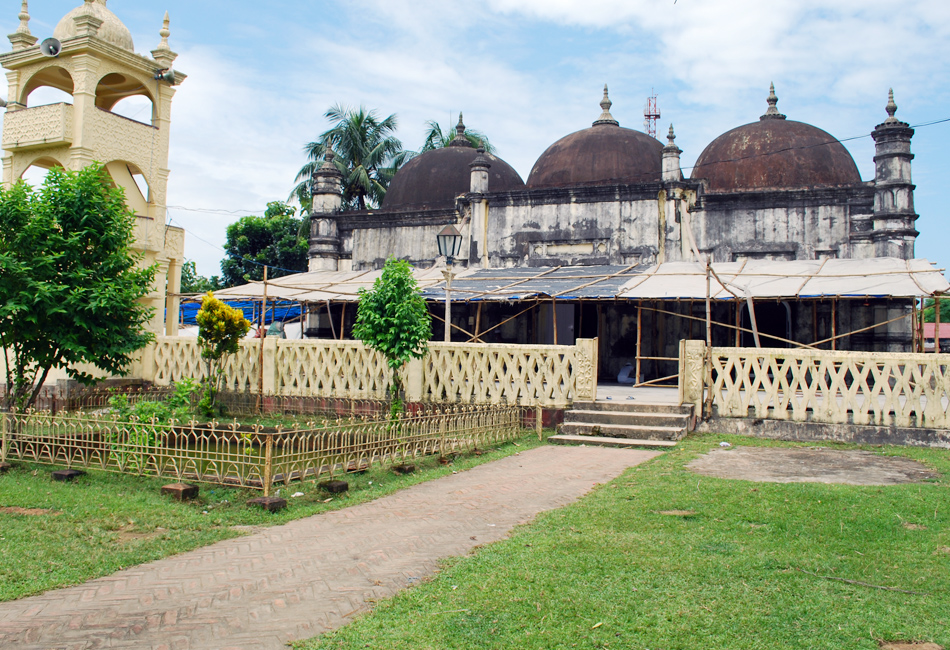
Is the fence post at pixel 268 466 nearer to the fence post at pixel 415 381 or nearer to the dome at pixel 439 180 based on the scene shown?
the fence post at pixel 415 381

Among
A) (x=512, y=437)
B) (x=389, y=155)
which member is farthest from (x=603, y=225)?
(x=389, y=155)

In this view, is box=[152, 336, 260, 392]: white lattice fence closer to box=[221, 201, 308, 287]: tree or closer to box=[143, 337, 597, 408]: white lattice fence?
box=[143, 337, 597, 408]: white lattice fence

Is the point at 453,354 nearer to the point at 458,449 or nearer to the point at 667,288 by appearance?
the point at 458,449

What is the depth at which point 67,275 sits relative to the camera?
33.9ft

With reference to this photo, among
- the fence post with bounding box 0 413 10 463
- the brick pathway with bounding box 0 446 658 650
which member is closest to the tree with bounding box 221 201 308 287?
the fence post with bounding box 0 413 10 463

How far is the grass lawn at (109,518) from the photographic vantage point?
5.18 meters

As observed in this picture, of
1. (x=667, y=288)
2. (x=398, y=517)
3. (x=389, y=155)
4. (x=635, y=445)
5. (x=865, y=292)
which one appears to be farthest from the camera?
(x=389, y=155)

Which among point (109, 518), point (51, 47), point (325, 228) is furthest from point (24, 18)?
point (109, 518)

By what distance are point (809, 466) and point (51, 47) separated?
1796 centimetres

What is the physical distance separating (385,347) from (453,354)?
1912 mm

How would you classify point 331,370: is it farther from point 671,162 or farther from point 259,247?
point 259,247

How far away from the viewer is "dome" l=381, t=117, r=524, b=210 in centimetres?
2416

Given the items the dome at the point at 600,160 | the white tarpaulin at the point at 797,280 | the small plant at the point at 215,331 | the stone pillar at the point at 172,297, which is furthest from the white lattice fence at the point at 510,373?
the dome at the point at 600,160

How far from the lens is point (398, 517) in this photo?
6773 mm
